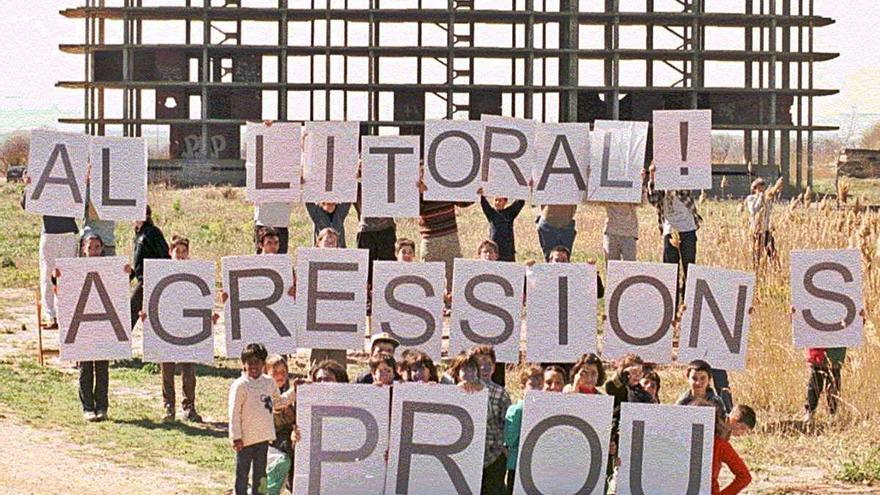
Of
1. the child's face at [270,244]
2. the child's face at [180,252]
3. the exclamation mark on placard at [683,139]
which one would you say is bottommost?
the child's face at [180,252]

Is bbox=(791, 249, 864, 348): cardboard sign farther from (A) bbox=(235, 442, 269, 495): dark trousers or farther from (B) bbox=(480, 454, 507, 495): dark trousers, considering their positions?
(A) bbox=(235, 442, 269, 495): dark trousers

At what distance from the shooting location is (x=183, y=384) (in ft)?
51.2

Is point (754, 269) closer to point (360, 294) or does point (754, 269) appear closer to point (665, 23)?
point (360, 294)

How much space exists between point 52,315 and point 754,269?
7.61 m

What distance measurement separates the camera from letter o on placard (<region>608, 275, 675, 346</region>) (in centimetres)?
1472

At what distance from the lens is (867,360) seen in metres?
15.9

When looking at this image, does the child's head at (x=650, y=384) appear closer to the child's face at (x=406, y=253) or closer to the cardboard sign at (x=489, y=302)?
the cardboard sign at (x=489, y=302)

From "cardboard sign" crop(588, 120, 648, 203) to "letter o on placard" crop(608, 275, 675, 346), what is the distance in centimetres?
163

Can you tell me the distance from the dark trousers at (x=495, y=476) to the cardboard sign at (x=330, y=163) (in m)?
4.48

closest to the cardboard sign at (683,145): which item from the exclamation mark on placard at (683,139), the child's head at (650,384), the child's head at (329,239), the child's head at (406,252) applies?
the exclamation mark on placard at (683,139)

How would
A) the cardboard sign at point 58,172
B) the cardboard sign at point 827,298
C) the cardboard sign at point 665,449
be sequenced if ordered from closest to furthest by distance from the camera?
the cardboard sign at point 665,449, the cardboard sign at point 827,298, the cardboard sign at point 58,172

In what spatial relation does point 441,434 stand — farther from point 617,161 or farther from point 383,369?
point 617,161

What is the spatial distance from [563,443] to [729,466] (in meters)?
1.15

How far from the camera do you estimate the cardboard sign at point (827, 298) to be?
1512 cm
